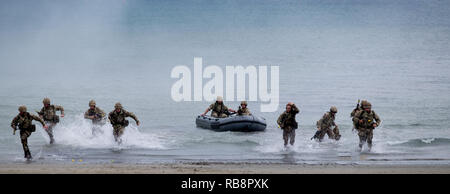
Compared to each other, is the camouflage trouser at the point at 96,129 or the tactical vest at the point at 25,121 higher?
the tactical vest at the point at 25,121

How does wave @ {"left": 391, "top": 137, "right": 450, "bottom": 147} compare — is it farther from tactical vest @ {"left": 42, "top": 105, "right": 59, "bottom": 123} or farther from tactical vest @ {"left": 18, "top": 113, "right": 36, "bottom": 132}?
tactical vest @ {"left": 18, "top": 113, "right": 36, "bottom": 132}

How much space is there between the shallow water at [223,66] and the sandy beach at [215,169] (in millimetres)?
1124

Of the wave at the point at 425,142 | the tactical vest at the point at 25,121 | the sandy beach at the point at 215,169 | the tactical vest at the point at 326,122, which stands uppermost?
the tactical vest at the point at 25,121

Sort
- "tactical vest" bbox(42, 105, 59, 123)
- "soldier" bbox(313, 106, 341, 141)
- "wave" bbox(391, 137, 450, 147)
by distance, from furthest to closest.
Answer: "wave" bbox(391, 137, 450, 147) → "soldier" bbox(313, 106, 341, 141) → "tactical vest" bbox(42, 105, 59, 123)

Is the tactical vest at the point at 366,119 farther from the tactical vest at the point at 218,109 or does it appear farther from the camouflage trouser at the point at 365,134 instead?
the tactical vest at the point at 218,109

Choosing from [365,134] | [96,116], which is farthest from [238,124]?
[365,134]

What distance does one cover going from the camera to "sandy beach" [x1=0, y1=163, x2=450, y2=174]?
1748 cm

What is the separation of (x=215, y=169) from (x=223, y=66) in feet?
207

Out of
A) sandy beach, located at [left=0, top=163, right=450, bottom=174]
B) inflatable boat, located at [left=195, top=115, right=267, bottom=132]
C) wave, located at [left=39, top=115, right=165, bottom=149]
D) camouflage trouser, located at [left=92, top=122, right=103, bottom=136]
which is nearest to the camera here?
sandy beach, located at [left=0, top=163, right=450, bottom=174]

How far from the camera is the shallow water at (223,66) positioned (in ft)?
76.0

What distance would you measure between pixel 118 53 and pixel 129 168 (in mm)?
81249

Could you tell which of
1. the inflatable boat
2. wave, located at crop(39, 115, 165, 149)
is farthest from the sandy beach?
the inflatable boat

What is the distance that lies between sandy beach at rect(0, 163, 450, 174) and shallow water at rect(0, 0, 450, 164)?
1124 millimetres

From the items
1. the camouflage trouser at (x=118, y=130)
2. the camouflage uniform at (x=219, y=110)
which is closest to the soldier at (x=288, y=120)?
the camouflage trouser at (x=118, y=130)
